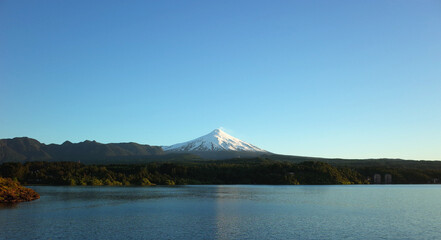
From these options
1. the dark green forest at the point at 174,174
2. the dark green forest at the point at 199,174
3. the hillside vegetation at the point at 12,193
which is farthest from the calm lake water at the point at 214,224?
the dark green forest at the point at 199,174

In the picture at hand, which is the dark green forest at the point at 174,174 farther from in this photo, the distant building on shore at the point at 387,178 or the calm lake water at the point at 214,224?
the calm lake water at the point at 214,224

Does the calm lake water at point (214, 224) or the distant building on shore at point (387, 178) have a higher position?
the distant building on shore at point (387, 178)

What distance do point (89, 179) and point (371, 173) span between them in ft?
409

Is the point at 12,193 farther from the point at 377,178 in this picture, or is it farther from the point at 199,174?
the point at 377,178

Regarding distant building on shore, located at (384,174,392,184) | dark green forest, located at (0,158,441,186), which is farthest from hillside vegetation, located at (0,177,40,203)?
distant building on shore, located at (384,174,392,184)

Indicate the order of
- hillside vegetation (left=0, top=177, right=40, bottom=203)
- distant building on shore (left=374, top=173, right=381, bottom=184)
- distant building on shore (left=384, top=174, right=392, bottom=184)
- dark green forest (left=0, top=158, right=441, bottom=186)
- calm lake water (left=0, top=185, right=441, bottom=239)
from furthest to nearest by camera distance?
distant building on shore (left=384, top=174, right=392, bottom=184), distant building on shore (left=374, top=173, right=381, bottom=184), dark green forest (left=0, top=158, right=441, bottom=186), hillside vegetation (left=0, top=177, right=40, bottom=203), calm lake water (left=0, top=185, right=441, bottom=239)

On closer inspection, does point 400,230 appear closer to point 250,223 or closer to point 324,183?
point 250,223

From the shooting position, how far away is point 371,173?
178 meters

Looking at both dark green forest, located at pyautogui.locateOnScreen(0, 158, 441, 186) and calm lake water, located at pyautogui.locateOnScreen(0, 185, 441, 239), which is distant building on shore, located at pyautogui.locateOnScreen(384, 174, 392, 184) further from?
calm lake water, located at pyautogui.locateOnScreen(0, 185, 441, 239)

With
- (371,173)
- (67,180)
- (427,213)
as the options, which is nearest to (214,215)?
(427,213)

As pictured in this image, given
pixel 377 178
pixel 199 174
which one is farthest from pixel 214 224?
pixel 377 178

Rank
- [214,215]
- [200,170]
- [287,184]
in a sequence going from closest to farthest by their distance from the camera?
[214,215] → [287,184] → [200,170]

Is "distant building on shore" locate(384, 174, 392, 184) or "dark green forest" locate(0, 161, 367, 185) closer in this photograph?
"dark green forest" locate(0, 161, 367, 185)

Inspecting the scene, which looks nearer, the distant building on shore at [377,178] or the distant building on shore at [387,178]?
the distant building on shore at [377,178]
